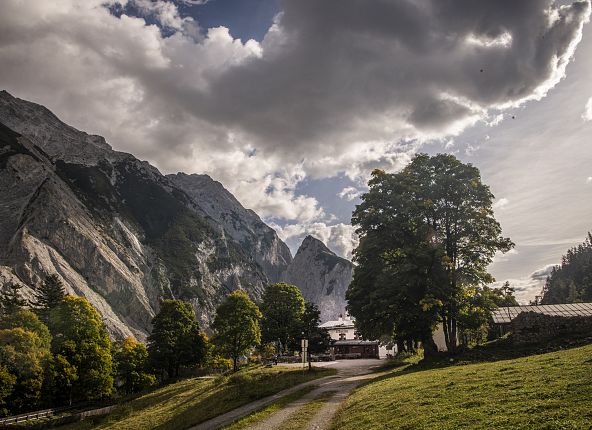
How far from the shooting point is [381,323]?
127 ft

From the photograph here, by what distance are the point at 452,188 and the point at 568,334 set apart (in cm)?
1545

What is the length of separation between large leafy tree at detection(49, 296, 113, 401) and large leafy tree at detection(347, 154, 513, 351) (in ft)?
130

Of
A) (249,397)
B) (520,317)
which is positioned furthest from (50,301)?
(520,317)

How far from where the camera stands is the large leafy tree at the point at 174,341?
6506 cm

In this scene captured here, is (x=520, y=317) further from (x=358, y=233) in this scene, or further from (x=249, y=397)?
(x=249, y=397)

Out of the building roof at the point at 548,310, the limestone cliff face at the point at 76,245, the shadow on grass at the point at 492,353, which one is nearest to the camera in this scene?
the shadow on grass at the point at 492,353

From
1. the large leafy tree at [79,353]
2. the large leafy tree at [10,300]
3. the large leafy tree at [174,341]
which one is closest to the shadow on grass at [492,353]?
the large leafy tree at [79,353]

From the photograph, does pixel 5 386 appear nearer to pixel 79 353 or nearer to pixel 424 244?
pixel 79 353

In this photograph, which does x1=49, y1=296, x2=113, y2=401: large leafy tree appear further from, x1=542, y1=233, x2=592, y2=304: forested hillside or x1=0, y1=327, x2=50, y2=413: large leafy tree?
x1=542, y1=233, x2=592, y2=304: forested hillside

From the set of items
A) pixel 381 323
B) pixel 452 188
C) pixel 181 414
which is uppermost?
pixel 452 188

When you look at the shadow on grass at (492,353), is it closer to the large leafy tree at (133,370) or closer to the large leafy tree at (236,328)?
the large leafy tree at (236,328)

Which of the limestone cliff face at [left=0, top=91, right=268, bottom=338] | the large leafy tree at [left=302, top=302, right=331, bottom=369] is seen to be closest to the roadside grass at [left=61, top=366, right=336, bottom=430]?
the large leafy tree at [left=302, top=302, right=331, bottom=369]

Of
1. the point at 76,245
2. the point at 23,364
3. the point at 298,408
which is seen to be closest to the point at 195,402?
the point at 298,408

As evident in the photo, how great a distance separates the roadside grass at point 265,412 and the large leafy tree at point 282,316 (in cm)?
4460
